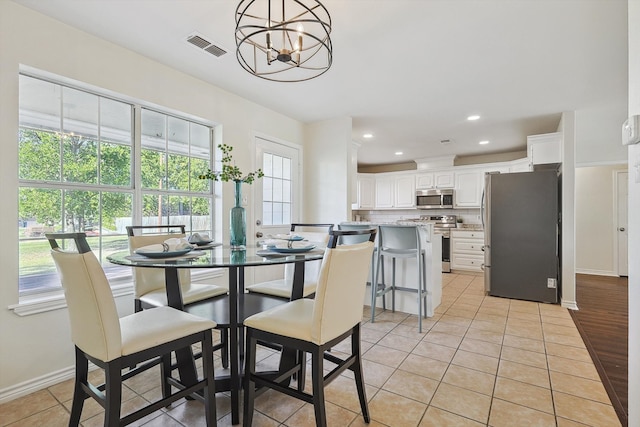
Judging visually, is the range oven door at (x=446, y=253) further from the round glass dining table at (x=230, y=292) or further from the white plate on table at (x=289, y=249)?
the white plate on table at (x=289, y=249)

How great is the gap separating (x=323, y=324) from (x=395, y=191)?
592 cm

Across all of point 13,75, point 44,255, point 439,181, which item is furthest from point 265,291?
point 439,181

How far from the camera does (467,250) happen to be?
19.5 feet

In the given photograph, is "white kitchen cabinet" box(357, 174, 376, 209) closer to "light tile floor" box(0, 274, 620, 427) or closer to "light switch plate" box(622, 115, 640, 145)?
"light tile floor" box(0, 274, 620, 427)

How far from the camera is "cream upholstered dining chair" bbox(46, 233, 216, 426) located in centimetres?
123

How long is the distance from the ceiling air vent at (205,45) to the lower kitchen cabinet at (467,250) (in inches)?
206

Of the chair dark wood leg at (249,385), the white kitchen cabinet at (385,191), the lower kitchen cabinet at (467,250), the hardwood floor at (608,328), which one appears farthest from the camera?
the white kitchen cabinet at (385,191)

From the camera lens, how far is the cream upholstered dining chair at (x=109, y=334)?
1.23 m

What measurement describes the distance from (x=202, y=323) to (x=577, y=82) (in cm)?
385

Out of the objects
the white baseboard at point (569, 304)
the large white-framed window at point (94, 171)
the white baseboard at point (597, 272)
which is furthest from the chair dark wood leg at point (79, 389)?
the white baseboard at point (597, 272)

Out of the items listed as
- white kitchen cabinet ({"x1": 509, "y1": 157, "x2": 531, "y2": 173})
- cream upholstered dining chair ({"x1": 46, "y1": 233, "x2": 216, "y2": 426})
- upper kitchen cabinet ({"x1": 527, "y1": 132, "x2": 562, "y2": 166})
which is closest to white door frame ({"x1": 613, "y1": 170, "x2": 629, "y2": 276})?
white kitchen cabinet ({"x1": 509, "y1": 157, "x2": 531, "y2": 173})

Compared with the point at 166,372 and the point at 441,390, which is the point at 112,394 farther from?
the point at 441,390

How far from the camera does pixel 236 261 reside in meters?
1.53

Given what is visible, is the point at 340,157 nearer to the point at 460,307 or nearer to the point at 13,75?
the point at 460,307
